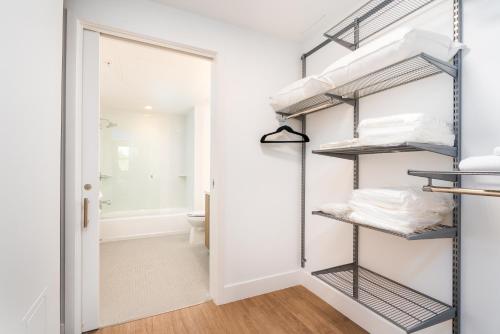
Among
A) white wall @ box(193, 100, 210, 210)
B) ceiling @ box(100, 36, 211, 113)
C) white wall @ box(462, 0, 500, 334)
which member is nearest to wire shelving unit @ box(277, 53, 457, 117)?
white wall @ box(462, 0, 500, 334)

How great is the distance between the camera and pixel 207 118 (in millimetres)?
4500

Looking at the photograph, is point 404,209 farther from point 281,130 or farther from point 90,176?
point 90,176

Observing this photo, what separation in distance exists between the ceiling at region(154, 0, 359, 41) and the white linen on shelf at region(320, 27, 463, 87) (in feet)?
2.41

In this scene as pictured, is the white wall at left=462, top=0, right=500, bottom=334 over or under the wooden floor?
over

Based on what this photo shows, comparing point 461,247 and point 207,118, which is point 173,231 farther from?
point 461,247

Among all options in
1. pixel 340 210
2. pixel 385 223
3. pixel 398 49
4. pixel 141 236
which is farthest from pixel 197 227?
pixel 398 49

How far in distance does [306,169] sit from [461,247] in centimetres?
124

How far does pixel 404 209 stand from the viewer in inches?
44.1

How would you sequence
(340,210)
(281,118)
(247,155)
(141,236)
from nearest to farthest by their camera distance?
(340,210) < (247,155) < (281,118) < (141,236)

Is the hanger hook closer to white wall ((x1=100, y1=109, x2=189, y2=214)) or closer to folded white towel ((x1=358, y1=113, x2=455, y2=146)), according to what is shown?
folded white towel ((x1=358, y1=113, x2=455, y2=146))

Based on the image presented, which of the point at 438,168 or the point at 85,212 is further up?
the point at 438,168

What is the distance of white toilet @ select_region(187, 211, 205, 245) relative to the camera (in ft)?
11.1

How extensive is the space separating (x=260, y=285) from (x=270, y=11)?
2285 mm

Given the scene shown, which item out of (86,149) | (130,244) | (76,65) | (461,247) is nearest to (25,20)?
(76,65)
